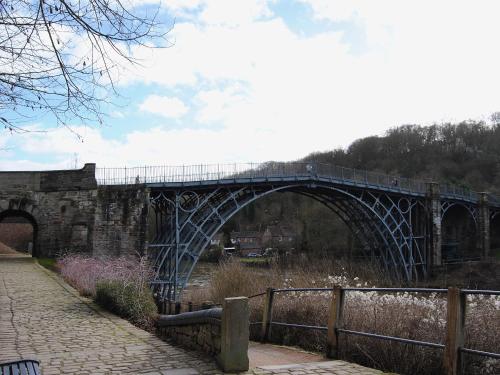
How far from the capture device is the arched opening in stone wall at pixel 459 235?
43.6m

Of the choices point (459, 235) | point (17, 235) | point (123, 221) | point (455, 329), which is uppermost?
point (123, 221)

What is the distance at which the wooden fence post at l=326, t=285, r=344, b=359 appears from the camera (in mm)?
5926

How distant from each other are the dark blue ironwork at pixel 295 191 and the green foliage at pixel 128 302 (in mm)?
9934

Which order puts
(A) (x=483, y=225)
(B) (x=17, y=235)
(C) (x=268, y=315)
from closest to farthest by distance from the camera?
(C) (x=268, y=315), (A) (x=483, y=225), (B) (x=17, y=235)

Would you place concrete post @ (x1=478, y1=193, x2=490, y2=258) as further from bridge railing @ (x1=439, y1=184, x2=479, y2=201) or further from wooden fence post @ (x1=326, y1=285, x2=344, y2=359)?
wooden fence post @ (x1=326, y1=285, x2=344, y2=359)

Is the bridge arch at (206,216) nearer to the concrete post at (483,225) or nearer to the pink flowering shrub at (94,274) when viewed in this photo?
the pink flowering shrub at (94,274)

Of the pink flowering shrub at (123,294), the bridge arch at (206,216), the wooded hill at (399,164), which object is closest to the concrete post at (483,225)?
the wooded hill at (399,164)

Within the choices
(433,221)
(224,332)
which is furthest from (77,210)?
(433,221)

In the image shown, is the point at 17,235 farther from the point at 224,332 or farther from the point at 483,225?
the point at 224,332

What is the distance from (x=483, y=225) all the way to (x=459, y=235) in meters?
2.93

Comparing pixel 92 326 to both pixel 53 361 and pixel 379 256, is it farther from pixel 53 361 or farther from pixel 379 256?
pixel 379 256

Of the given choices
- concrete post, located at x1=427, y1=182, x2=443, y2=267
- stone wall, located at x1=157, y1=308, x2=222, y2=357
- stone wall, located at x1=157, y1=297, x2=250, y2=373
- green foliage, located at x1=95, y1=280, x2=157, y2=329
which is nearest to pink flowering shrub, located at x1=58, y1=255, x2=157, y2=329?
green foliage, located at x1=95, y1=280, x2=157, y2=329

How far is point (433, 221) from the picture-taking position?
121ft

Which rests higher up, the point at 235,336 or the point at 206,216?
the point at 206,216
